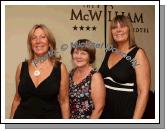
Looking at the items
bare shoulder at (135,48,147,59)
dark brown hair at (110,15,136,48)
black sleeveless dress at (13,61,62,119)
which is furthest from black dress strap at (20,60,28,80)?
bare shoulder at (135,48,147,59)

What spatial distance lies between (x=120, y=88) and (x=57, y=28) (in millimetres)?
495

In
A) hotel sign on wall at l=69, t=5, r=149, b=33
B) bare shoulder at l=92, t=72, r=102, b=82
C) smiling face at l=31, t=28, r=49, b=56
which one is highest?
hotel sign on wall at l=69, t=5, r=149, b=33

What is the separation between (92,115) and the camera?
1757 mm

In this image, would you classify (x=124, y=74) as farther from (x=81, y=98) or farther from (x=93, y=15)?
(x=93, y=15)

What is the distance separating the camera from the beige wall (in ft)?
5.77

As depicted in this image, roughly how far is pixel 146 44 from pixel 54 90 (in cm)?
58

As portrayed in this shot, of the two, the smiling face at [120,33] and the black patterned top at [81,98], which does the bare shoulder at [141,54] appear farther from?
the black patterned top at [81,98]

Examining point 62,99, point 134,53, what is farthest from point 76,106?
point 134,53

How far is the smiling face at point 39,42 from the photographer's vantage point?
1.76 m

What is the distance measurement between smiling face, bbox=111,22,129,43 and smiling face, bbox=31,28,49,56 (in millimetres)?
389

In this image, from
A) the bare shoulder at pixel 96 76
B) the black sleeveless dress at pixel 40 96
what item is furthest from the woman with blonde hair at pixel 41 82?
the bare shoulder at pixel 96 76

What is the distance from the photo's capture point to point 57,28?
1.77 meters

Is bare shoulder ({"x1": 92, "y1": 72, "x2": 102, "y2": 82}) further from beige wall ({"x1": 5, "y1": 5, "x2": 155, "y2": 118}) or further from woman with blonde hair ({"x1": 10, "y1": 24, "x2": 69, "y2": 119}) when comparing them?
woman with blonde hair ({"x1": 10, "y1": 24, "x2": 69, "y2": 119})

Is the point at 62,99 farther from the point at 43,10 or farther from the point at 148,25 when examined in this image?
the point at 148,25
